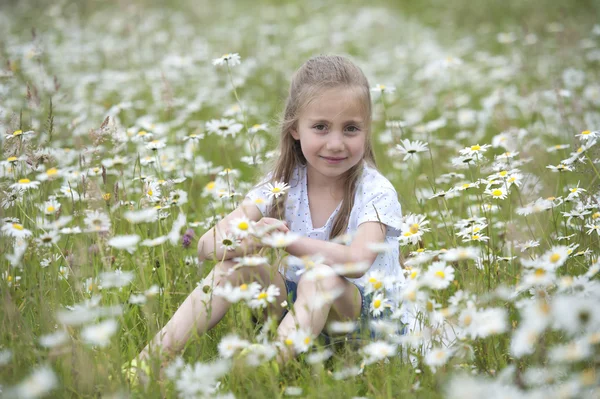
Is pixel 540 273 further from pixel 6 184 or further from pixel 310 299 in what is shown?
pixel 6 184

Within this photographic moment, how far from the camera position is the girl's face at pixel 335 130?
216 centimetres

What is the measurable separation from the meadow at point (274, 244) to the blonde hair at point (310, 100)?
193mm

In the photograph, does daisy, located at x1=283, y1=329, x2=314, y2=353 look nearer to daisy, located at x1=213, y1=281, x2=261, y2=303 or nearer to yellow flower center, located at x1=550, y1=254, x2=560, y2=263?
daisy, located at x1=213, y1=281, x2=261, y2=303

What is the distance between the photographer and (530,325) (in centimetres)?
124

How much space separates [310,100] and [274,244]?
0.71 meters

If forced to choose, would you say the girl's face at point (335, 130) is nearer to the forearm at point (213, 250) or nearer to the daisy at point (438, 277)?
the forearm at point (213, 250)

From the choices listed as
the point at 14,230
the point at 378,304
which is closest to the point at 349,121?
the point at 378,304

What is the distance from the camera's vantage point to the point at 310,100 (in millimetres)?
2217

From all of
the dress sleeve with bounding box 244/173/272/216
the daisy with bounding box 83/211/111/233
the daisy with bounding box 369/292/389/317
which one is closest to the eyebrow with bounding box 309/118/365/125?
the dress sleeve with bounding box 244/173/272/216

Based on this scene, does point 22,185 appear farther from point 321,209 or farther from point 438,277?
point 438,277

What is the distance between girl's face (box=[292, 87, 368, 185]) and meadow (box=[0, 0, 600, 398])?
0.74 ft

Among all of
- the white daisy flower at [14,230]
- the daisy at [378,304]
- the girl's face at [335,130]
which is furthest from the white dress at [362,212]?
the white daisy flower at [14,230]

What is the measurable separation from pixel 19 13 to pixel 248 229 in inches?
362

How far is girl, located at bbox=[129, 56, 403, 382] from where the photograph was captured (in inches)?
76.4
